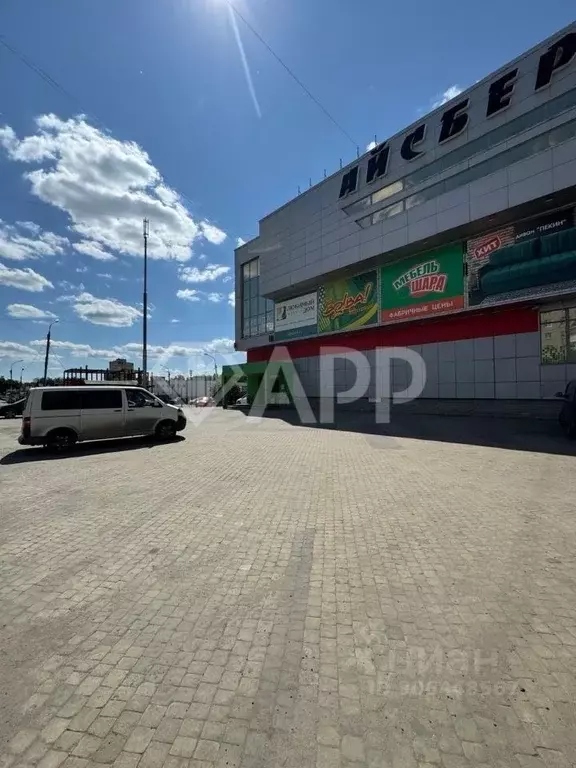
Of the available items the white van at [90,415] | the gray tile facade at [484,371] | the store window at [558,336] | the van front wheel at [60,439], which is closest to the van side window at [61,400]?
the white van at [90,415]

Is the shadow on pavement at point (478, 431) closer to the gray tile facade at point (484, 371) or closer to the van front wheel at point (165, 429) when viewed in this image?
the gray tile facade at point (484, 371)

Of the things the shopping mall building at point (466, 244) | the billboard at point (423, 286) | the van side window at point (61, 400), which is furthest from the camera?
the billboard at point (423, 286)

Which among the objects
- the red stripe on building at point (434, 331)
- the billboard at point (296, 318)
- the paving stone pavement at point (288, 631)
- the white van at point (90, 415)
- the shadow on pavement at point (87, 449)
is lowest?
the paving stone pavement at point (288, 631)

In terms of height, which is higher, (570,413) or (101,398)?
(101,398)

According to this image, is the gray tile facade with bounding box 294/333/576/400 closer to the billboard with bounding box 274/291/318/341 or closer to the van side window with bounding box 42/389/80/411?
the billboard with bounding box 274/291/318/341

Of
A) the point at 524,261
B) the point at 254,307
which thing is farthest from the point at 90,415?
the point at 254,307

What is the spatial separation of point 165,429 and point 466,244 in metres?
17.5

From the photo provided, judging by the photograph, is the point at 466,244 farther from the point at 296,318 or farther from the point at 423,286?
the point at 296,318

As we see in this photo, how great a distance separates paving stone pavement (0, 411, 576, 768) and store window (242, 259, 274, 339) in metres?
29.1

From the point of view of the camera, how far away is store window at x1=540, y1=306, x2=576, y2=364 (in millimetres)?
17453

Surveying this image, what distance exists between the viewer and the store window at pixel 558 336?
1745 centimetres

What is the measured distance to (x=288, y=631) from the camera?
10.2 ft

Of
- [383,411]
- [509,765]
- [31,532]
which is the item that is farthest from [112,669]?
[383,411]

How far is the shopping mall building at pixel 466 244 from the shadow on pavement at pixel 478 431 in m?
1.82
